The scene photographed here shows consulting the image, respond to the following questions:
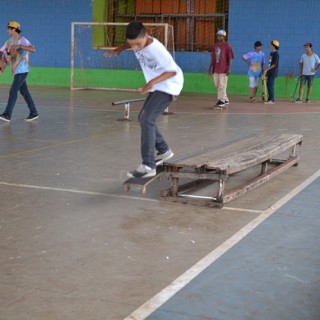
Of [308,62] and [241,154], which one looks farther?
[308,62]

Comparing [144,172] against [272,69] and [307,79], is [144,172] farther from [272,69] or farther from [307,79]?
[307,79]

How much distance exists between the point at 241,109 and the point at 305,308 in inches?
509

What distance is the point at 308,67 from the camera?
18859mm

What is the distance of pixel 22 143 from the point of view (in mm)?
10109

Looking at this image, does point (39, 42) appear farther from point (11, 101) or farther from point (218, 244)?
point (218, 244)

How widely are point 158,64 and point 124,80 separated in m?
16.7

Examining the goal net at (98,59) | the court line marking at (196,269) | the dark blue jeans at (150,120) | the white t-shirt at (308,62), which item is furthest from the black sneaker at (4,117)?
the goal net at (98,59)

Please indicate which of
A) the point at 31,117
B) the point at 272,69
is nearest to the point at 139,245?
the point at 31,117

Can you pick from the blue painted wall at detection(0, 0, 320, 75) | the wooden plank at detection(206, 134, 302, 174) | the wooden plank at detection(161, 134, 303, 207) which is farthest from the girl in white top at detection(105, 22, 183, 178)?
the blue painted wall at detection(0, 0, 320, 75)

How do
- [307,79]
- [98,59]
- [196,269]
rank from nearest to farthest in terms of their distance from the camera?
1. [196,269]
2. [307,79]
3. [98,59]

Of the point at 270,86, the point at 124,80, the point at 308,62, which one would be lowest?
the point at 124,80

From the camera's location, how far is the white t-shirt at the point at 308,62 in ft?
61.6

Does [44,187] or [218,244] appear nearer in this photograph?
[218,244]

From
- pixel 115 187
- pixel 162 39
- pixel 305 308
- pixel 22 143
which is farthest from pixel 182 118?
pixel 305 308
